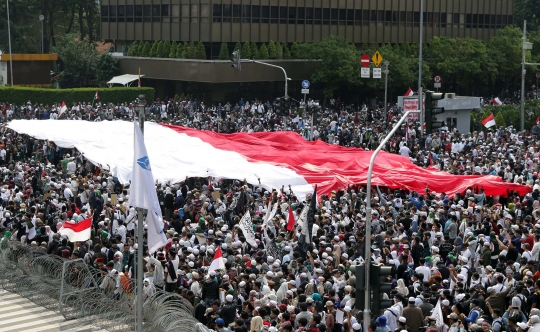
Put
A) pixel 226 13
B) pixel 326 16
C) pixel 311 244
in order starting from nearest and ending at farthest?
pixel 311 244, pixel 226 13, pixel 326 16

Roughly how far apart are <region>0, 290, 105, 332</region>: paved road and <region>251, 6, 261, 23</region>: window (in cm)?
4350

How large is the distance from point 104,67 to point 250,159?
3558cm

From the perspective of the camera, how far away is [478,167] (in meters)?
31.9

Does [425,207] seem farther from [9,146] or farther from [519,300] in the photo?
[9,146]

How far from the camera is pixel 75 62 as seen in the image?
67.1 metres

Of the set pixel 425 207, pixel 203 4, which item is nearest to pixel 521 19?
pixel 203 4

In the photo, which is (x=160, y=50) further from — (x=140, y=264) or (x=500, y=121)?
(x=140, y=264)

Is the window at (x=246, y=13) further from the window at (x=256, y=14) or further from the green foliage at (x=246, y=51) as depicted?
the green foliage at (x=246, y=51)

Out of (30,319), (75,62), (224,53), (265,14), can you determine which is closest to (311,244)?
(30,319)

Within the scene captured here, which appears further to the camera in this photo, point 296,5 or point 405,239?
point 296,5

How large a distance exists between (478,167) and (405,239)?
38.3 feet

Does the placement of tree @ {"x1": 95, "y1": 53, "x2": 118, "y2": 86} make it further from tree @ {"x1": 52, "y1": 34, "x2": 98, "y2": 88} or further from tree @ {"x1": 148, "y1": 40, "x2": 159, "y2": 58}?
tree @ {"x1": 148, "y1": 40, "x2": 159, "y2": 58}

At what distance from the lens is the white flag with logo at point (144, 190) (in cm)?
1567

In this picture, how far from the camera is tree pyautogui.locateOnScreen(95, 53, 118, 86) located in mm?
65562
